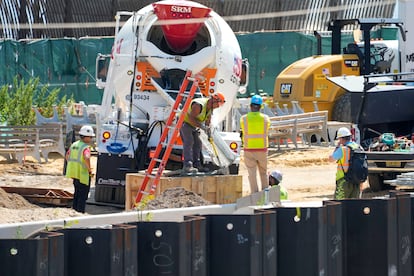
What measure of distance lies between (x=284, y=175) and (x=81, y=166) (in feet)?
24.2

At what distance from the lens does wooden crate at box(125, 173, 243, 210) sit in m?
15.0

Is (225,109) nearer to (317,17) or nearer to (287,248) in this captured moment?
(287,248)

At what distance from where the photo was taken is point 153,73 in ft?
58.0

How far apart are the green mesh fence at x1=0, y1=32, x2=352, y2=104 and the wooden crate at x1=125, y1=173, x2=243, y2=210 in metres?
19.0

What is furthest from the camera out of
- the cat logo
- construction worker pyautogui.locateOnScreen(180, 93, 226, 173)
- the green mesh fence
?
the green mesh fence

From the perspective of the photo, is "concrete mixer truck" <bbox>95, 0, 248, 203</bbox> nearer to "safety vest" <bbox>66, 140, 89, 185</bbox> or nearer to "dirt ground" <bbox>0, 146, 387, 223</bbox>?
"dirt ground" <bbox>0, 146, 387, 223</bbox>

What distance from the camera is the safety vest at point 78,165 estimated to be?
51.5 ft

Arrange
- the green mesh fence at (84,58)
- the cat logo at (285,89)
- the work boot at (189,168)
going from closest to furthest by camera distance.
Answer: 1. the work boot at (189,168)
2. the cat logo at (285,89)
3. the green mesh fence at (84,58)

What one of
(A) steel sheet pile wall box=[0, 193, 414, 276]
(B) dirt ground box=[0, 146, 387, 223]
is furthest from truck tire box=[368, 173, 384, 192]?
(A) steel sheet pile wall box=[0, 193, 414, 276]

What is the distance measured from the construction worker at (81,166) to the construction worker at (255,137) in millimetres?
2220

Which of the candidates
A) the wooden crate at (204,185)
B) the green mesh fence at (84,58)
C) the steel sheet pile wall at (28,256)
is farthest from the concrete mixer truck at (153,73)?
the green mesh fence at (84,58)

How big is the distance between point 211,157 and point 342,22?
11253mm

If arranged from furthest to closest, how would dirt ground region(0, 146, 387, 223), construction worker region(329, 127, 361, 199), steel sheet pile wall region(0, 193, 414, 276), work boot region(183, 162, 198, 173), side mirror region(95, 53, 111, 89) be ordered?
side mirror region(95, 53, 111, 89)
dirt ground region(0, 146, 387, 223)
work boot region(183, 162, 198, 173)
construction worker region(329, 127, 361, 199)
steel sheet pile wall region(0, 193, 414, 276)

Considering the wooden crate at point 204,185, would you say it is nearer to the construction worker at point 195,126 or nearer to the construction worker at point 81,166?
the construction worker at point 195,126
